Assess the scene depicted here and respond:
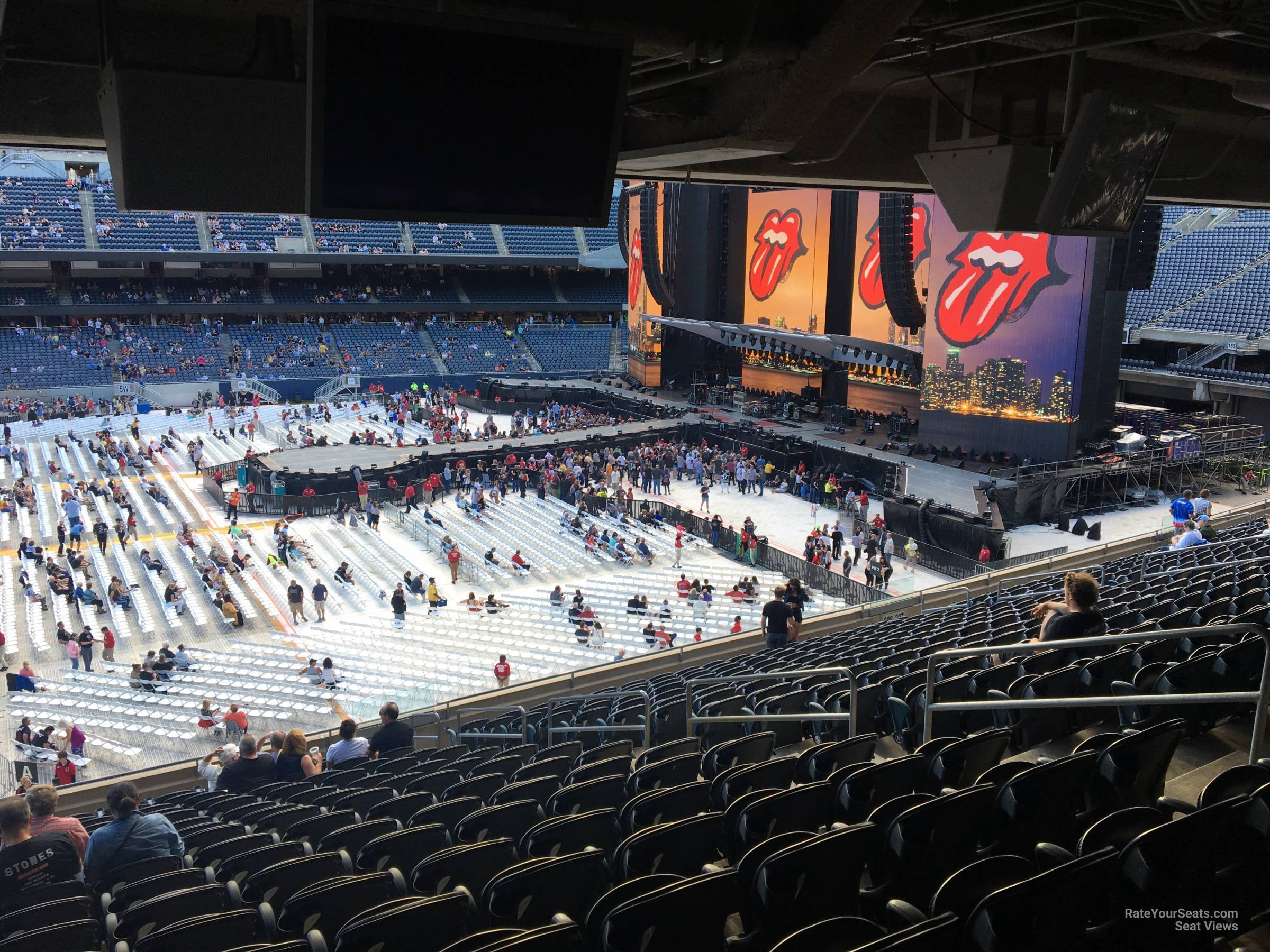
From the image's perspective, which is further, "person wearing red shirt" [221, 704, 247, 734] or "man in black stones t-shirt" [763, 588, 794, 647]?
"person wearing red shirt" [221, 704, 247, 734]

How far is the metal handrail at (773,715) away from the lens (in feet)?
19.1

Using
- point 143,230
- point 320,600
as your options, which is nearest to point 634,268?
point 143,230

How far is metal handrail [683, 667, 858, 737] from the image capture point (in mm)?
5816

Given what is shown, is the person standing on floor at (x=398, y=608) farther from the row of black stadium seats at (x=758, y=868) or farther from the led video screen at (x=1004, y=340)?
the led video screen at (x=1004, y=340)

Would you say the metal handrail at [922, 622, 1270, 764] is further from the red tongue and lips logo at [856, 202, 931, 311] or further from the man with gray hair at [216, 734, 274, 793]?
the red tongue and lips logo at [856, 202, 931, 311]

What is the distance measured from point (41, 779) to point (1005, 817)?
1222 centimetres

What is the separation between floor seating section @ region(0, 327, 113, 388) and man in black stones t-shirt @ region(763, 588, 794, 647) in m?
39.7

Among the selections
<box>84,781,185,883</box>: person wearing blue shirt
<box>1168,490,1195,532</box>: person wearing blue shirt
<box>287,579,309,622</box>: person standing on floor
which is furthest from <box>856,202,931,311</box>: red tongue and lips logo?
<box>84,781,185,883</box>: person wearing blue shirt

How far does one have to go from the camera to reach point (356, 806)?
5844mm

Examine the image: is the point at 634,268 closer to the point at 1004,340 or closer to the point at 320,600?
the point at 1004,340

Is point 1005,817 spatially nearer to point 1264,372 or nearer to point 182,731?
point 182,731

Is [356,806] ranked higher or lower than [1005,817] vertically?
lower

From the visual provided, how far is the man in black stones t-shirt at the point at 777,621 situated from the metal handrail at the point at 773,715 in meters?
2.11

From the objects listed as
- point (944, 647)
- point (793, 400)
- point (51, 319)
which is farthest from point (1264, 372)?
point (51, 319)
